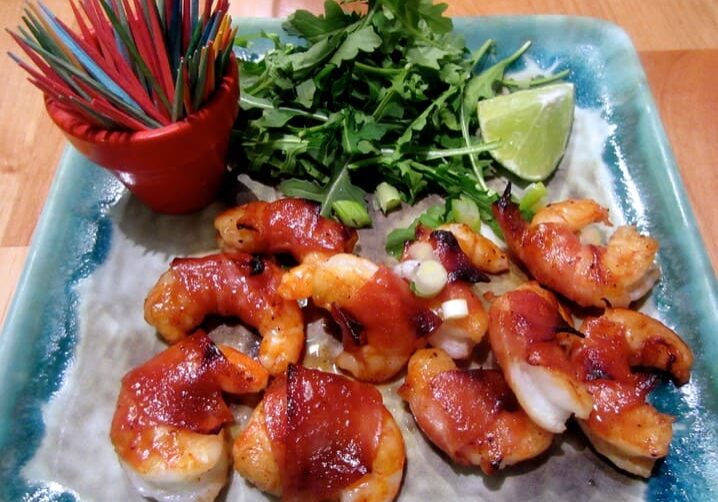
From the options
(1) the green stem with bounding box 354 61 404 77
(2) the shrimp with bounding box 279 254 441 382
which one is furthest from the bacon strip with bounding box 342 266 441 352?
(1) the green stem with bounding box 354 61 404 77

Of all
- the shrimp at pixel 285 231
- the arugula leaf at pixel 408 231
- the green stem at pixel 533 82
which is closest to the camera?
the shrimp at pixel 285 231

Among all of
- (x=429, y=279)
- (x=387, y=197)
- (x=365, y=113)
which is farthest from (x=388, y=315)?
(x=365, y=113)

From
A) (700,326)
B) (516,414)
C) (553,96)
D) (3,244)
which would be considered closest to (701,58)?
(553,96)

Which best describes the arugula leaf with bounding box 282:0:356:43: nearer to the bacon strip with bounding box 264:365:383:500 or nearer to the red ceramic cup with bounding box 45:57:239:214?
the red ceramic cup with bounding box 45:57:239:214

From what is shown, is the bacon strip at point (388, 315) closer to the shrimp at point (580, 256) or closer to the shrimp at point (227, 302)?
the shrimp at point (227, 302)

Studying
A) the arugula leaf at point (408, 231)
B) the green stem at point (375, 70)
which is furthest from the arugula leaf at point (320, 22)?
the arugula leaf at point (408, 231)

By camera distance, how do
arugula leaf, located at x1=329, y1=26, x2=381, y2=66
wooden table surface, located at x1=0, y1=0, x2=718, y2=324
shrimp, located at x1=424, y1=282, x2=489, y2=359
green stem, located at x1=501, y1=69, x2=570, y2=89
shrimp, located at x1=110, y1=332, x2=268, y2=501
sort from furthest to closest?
green stem, located at x1=501, y1=69, x2=570, y2=89 → wooden table surface, located at x1=0, y1=0, x2=718, y2=324 → arugula leaf, located at x1=329, y1=26, x2=381, y2=66 → shrimp, located at x1=424, y1=282, x2=489, y2=359 → shrimp, located at x1=110, y1=332, x2=268, y2=501
